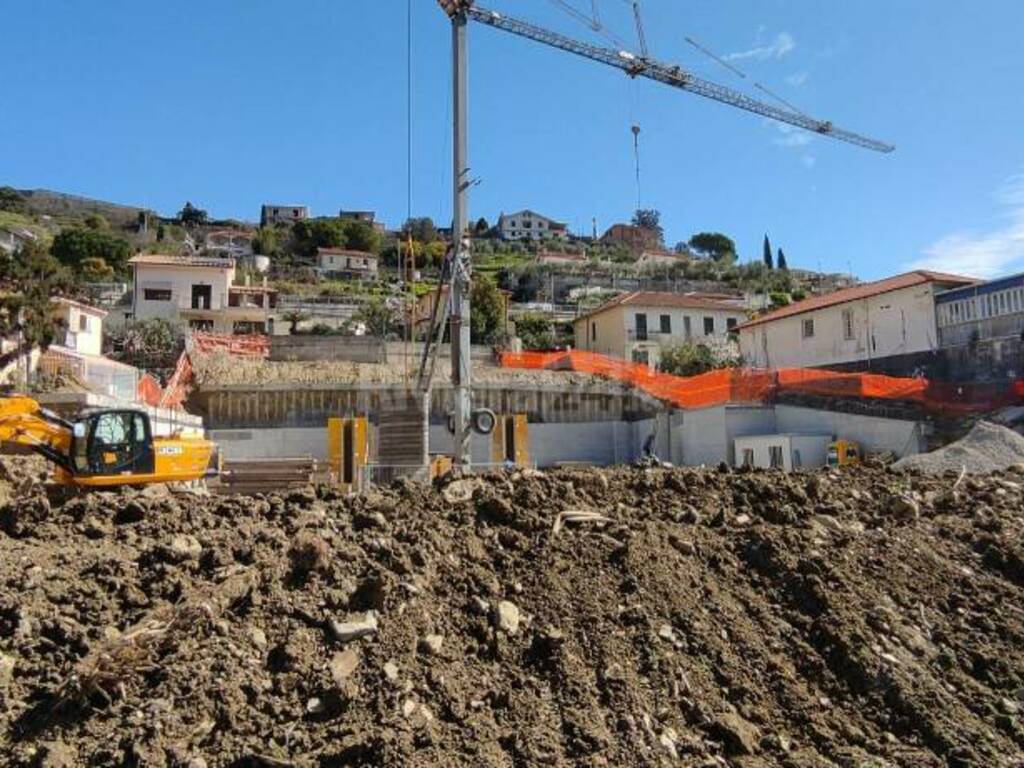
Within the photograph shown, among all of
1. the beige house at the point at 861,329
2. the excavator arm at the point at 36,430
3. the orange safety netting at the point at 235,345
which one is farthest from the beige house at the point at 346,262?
the excavator arm at the point at 36,430

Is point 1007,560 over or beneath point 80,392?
beneath

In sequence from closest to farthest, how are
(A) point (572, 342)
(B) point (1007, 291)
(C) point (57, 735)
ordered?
(C) point (57, 735) → (B) point (1007, 291) → (A) point (572, 342)

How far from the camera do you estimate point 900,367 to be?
29.1 m

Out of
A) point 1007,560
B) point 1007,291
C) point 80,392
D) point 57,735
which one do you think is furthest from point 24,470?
point 1007,291

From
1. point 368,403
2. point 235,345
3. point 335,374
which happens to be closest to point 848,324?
point 368,403

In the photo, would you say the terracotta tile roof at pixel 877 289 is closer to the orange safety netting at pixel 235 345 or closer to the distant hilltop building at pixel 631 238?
the orange safety netting at pixel 235 345

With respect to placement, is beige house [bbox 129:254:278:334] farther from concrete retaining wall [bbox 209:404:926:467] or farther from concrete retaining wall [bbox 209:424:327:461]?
concrete retaining wall [bbox 209:404:926:467]

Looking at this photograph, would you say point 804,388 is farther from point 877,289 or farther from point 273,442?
point 273,442

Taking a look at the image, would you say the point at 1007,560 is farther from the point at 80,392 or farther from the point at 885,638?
the point at 80,392

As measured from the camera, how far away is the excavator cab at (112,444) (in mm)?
11055

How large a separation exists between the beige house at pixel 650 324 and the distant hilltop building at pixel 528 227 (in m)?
69.9

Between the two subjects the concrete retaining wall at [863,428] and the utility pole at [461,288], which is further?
the concrete retaining wall at [863,428]

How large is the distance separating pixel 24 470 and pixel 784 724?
13.6 m

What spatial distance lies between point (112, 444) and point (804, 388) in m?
20.7
